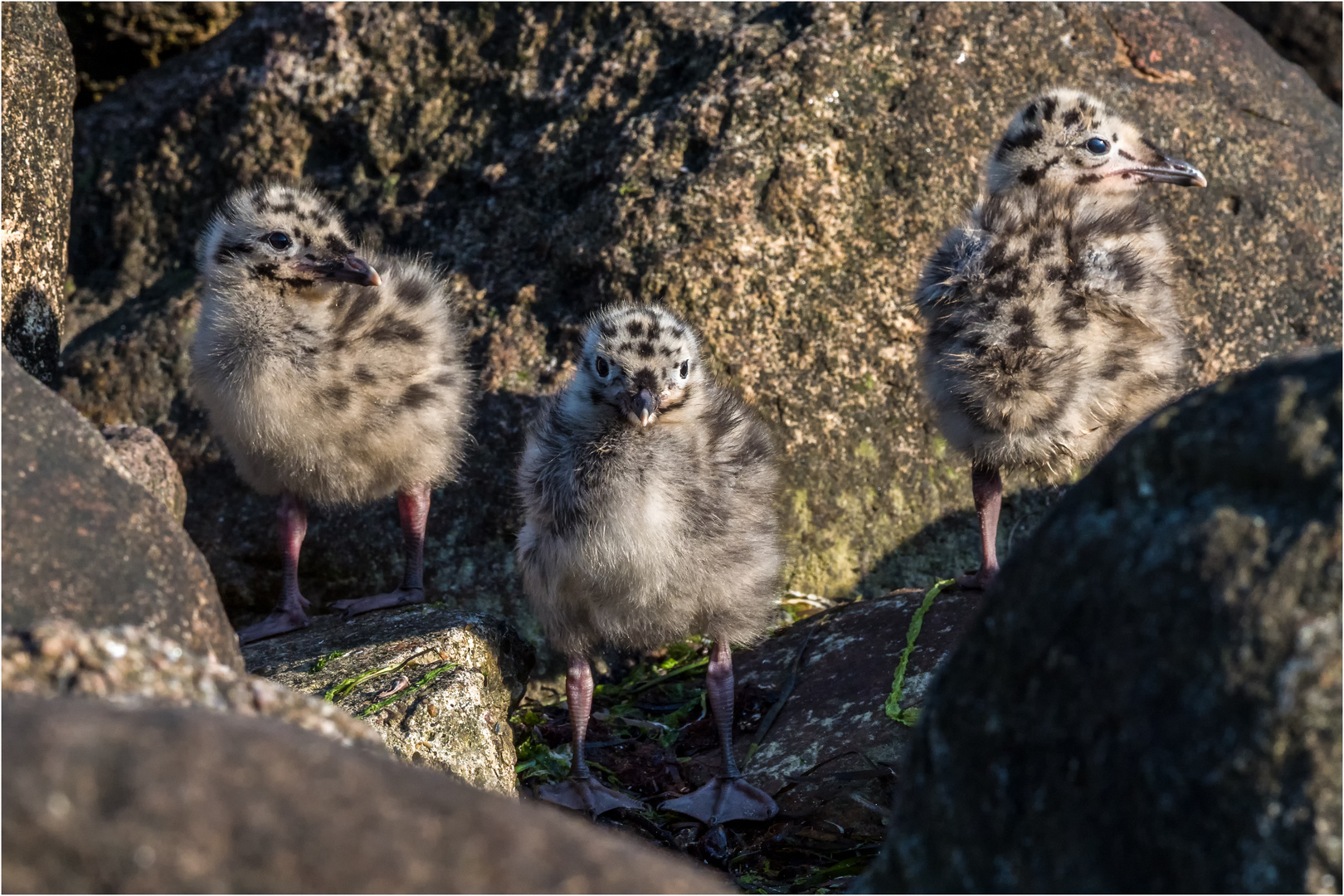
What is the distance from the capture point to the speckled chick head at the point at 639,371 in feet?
14.8

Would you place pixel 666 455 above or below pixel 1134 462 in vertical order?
below

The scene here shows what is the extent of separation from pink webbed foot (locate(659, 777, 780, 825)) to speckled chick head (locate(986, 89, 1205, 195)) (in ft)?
8.90

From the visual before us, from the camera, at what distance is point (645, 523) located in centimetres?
439

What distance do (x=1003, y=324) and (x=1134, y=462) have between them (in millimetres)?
2461

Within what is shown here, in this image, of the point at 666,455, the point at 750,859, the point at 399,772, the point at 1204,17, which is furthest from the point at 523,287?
the point at 399,772

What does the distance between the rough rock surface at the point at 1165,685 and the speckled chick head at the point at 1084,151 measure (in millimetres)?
3290

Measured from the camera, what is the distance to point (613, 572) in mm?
4426

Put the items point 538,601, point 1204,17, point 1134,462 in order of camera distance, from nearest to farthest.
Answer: point 1134,462 → point 538,601 → point 1204,17

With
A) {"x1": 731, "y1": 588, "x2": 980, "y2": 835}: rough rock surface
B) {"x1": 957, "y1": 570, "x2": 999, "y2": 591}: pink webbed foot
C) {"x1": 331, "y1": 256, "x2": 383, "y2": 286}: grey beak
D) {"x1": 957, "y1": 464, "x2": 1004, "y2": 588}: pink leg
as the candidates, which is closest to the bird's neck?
{"x1": 957, "y1": 464, "x2": 1004, "y2": 588}: pink leg

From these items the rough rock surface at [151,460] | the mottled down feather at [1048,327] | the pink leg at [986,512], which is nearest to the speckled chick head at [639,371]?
the mottled down feather at [1048,327]

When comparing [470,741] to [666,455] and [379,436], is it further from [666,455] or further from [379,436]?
[379,436]

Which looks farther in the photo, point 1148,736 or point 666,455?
point 666,455

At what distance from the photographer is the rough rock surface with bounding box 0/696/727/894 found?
181 cm

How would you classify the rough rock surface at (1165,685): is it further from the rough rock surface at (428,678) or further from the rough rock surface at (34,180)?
the rough rock surface at (34,180)
